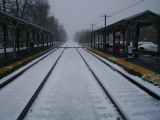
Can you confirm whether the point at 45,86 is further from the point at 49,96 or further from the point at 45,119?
the point at 45,119

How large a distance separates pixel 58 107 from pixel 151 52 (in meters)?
19.6

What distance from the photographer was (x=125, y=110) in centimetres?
636

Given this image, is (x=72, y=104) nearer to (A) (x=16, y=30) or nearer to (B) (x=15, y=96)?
(B) (x=15, y=96)

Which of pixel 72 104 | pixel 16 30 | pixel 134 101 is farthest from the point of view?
pixel 16 30

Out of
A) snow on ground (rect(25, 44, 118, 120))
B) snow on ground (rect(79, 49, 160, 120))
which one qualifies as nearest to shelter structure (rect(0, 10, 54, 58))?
snow on ground (rect(25, 44, 118, 120))

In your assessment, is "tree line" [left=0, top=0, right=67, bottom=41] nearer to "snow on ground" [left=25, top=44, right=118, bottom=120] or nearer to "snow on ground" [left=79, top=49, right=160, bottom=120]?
"snow on ground" [left=25, top=44, right=118, bottom=120]

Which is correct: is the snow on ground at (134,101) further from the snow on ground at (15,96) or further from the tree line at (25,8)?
the tree line at (25,8)

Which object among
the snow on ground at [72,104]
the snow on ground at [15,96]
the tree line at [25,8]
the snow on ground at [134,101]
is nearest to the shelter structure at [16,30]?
the tree line at [25,8]

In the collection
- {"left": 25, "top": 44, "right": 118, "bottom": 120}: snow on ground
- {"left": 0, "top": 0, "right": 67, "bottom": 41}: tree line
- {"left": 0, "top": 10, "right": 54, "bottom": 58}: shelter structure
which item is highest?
{"left": 0, "top": 0, "right": 67, "bottom": 41}: tree line

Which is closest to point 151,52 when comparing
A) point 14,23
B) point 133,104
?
point 14,23

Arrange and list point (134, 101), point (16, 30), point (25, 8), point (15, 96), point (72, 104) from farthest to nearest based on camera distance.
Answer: point (25, 8) → point (16, 30) → point (15, 96) → point (134, 101) → point (72, 104)

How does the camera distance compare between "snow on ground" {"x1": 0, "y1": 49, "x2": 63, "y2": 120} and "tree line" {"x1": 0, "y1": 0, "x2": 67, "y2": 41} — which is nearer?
"snow on ground" {"x1": 0, "y1": 49, "x2": 63, "y2": 120}

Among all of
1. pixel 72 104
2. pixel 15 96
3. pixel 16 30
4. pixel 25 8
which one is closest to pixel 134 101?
pixel 72 104

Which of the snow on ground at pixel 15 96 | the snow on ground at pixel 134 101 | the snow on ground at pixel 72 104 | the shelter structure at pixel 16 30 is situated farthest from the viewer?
the shelter structure at pixel 16 30
